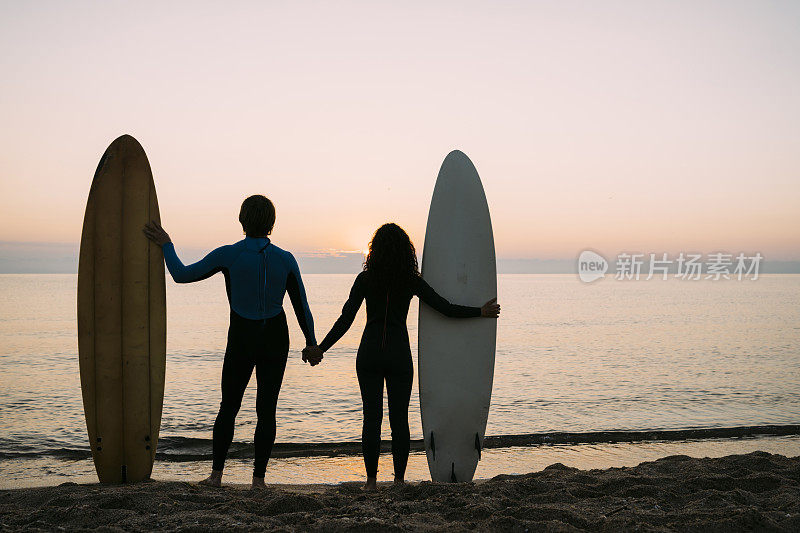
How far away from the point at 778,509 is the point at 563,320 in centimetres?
2424

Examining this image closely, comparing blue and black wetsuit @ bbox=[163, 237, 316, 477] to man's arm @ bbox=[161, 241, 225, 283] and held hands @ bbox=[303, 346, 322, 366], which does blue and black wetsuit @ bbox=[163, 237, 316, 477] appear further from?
held hands @ bbox=[303, 346, 322, 366]

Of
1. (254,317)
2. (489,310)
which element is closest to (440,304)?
(489,310)

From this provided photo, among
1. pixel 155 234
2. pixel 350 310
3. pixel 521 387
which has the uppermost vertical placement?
pixel 155 234

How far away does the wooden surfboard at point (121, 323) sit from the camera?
373 centimetres

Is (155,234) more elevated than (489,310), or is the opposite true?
(155,234)

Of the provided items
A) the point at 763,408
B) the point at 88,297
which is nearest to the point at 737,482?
the point at 88,297

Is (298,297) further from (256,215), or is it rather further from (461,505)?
(461,505)

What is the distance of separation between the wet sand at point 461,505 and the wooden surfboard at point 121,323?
1.21 feet

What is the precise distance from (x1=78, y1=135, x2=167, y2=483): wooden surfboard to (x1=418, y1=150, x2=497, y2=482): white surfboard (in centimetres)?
166

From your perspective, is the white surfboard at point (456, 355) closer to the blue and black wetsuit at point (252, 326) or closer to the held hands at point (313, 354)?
the held hands at point (313, 354)

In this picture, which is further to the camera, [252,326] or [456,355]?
[456,355]

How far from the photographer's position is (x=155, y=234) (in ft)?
12.5

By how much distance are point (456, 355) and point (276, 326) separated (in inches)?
50.3

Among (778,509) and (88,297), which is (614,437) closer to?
(778,509)
